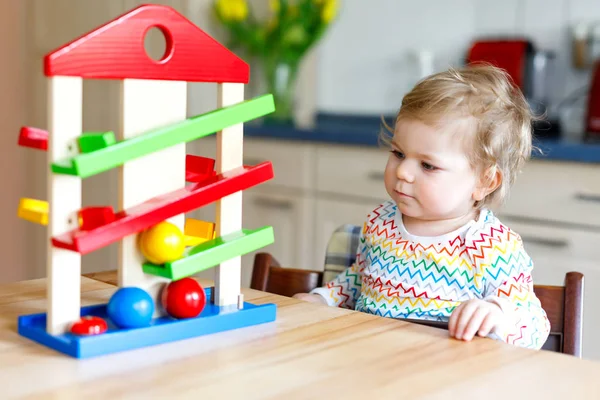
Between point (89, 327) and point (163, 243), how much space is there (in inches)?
Answer: 4.8

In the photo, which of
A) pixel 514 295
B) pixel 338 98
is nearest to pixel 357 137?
pixel 338 98

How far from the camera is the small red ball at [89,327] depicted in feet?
2.92

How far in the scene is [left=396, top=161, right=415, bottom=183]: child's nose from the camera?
4.30ft

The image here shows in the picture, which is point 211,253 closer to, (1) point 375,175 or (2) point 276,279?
(2) point 276,279

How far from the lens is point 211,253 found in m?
0.97

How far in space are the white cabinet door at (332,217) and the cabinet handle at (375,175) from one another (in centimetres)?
8

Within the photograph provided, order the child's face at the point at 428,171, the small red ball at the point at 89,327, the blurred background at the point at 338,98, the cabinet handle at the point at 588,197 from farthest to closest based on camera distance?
the blurred background at the point at 338,98
the cabinet handle at the point at 588,197
the child's face at the point at 428,171
the small red ball at the point at 89,327

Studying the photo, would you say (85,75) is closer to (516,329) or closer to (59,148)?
(59,148)

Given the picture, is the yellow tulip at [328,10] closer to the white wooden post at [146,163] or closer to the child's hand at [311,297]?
the child's hand at [311,297]

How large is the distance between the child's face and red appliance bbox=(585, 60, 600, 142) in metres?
1.61

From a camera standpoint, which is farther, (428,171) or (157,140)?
(428,171)

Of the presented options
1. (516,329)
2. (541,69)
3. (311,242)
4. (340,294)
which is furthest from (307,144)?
(516,329)

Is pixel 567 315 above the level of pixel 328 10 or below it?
below

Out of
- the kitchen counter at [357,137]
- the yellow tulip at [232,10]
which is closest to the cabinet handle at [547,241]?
the kitchen counter at [357,137]
